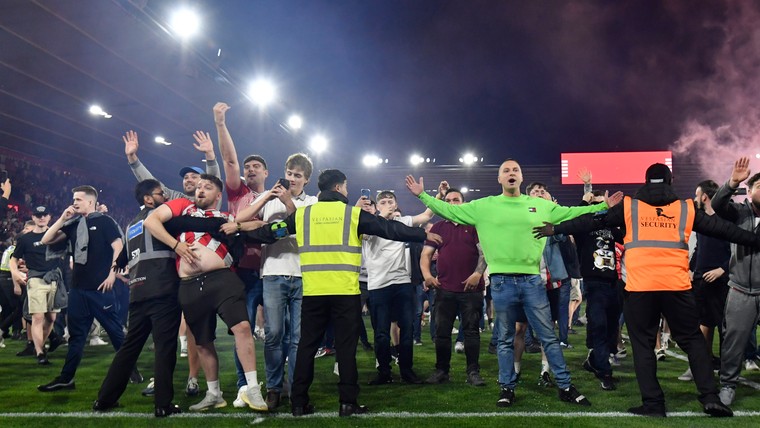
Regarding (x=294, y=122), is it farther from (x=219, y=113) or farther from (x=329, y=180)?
(x=329, y=180)

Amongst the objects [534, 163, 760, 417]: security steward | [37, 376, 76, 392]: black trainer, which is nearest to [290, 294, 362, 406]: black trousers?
[534, 163, 760, 417]: security steward

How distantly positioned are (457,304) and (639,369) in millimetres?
1996

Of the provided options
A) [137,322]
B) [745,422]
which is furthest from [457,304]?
[137,322]

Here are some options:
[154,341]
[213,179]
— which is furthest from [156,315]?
[213,179]

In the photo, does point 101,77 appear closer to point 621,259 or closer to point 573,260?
point 573,260

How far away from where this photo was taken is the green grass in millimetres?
4484

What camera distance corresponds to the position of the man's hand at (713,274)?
5.86m

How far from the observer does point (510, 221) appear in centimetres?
511

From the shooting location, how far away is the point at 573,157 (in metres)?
32.6

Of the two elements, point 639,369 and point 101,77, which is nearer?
point 639,369

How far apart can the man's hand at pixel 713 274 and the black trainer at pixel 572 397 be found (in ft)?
6.67

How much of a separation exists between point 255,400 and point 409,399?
1459 mm

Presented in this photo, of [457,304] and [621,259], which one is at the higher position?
[621,259]

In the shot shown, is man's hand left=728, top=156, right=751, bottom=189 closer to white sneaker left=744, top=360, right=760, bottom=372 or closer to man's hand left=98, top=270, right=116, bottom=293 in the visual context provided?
white sneaker left=744, top=360, right=760, bottom=372
